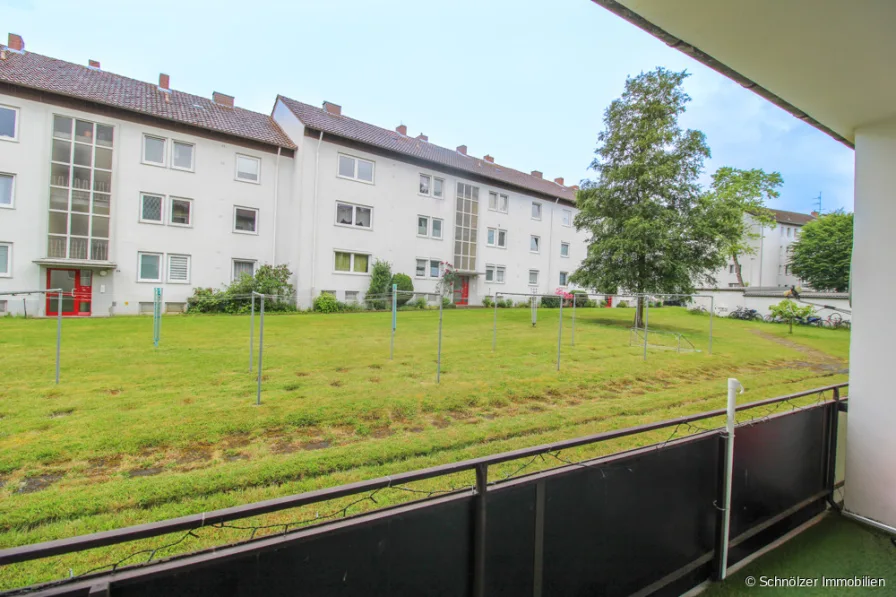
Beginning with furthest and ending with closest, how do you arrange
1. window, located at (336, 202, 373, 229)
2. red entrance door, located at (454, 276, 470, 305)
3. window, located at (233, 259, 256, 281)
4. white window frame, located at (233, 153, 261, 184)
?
red entrance door, located at (454, 276, 470, 305)
window, located at (336, 202, 373, 229)
white window frame, located at (233, 153, 261, 184)
window, located at (233, 259, 256, 281)

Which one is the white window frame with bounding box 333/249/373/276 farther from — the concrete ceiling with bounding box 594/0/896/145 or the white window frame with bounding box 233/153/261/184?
the concrete ceiling with bounding box 594/0/896/145

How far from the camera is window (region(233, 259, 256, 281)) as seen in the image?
19.9m

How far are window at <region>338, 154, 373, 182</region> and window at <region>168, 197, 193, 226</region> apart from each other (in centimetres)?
741

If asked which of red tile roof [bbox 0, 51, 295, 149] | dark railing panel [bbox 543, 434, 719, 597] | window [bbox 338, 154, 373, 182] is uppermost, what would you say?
red tile roof [bbox 0, 51, 295, 149]

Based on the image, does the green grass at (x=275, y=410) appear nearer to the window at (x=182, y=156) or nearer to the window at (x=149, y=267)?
the window at (x=149, y=267)

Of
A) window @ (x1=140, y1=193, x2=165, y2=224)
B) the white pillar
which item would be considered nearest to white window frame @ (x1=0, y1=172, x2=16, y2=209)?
window @ (x1=140, y1=193, x2=165, y2=224)

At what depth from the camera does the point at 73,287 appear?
1689cm

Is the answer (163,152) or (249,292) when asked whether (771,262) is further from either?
(163,152)

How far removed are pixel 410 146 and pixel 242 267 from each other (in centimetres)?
1313

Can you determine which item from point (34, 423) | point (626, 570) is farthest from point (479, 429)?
point (34, 423)

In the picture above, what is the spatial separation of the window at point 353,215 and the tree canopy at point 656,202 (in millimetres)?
12534

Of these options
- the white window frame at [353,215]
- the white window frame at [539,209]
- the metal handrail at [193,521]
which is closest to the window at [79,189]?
the white window frame at [353,215]

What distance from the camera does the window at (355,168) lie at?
22.5 meters

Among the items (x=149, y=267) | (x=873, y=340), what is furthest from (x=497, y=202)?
(x=873, y=340)
